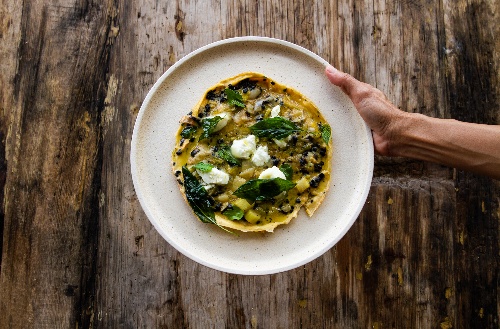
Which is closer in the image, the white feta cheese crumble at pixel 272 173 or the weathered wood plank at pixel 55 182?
the white feta cheese crumble at pixel 272 173

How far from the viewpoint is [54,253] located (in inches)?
128

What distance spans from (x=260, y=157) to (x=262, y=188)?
174mm

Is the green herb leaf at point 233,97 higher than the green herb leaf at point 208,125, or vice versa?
the green herb leaf at point 233,97

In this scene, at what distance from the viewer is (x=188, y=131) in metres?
2.78

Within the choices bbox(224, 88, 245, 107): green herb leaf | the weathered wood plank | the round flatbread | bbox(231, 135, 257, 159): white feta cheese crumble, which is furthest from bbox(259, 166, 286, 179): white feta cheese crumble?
the weathered wood plank

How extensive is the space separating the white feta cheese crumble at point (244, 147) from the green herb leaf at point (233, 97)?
8.1 inches

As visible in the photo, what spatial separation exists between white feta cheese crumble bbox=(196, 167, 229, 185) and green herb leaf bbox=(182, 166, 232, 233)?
56 mm

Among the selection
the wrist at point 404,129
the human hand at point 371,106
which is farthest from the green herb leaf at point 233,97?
the wrist at point 404,129

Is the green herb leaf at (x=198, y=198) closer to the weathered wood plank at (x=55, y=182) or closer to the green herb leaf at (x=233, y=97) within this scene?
the green herb leaf at (x=233, y=97)

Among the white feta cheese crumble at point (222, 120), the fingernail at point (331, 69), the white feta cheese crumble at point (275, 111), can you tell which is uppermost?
the fingernail at point (331, 69)

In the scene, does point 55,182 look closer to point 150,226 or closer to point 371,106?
point 150,226

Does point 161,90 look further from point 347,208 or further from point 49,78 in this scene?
point 347,208

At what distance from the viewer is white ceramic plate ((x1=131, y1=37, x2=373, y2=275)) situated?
2.76m

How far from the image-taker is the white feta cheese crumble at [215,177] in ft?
8.81
